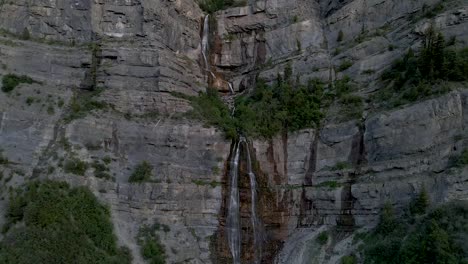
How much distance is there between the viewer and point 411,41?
35031 mm

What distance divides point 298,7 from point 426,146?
20544 mm

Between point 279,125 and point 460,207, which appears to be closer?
point 460,207

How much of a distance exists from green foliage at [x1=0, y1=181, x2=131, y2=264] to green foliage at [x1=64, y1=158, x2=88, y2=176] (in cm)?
123

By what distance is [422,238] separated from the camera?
2450 cm

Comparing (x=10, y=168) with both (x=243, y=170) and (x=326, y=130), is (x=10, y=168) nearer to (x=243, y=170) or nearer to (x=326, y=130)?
(x=243, y=170)

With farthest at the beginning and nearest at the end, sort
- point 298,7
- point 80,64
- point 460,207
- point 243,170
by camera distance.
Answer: point 298,7, point 80,64, point 243,170, point 460,207

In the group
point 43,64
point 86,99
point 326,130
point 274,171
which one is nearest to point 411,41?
point 326,130

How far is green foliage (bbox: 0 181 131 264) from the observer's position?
26.0m

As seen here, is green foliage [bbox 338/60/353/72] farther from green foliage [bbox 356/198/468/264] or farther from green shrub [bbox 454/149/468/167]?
green foliage [bbox 356/198/468/264]

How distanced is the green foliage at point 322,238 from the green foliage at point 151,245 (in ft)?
30.7

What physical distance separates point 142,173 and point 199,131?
521 cm

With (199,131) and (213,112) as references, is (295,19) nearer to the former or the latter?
(213,112)

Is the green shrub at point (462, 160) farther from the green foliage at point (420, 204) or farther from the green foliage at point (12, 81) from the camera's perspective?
the green foliage at point (12, 81)

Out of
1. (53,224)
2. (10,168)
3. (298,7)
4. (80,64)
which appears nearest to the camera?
(53,224)
